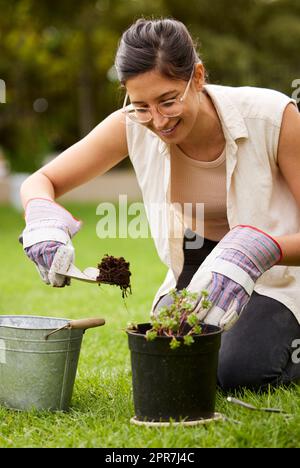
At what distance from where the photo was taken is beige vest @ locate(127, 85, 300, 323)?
2.90 metres

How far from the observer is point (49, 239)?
8.71ft

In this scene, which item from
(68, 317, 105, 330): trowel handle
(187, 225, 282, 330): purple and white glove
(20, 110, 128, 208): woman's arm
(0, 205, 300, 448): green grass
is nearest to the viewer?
(0, 205, 300, 448): green grass

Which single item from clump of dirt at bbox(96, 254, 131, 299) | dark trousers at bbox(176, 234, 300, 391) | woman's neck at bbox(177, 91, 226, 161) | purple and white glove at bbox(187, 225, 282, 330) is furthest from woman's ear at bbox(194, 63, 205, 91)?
dark trousers at bbox(176, 234, 300, 391)

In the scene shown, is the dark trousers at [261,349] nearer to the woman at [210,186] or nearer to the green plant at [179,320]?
the woman at [210,186]

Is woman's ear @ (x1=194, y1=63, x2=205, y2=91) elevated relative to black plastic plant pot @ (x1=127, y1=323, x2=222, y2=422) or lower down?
elevated

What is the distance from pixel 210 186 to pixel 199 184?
46 mm

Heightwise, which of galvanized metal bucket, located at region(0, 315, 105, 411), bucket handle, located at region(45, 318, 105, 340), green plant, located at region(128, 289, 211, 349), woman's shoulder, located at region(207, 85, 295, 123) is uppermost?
woman's shoulder, located at region(207, 85, 295, 123)

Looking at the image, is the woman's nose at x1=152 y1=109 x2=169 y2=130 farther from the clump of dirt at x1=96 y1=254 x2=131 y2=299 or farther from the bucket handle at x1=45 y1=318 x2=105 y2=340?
the bucket handle at x1=45 y1=318 x2=105 y2=340

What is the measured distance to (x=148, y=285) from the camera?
6.45 m

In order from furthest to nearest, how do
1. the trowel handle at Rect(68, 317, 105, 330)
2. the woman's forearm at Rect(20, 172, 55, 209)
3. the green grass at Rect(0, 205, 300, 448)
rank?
1. the woman's forearm at Rect(20, 172, 55, 209)
2. the trowel handle at Rect(68, 317, 105, 330)
3. the green grass at Rect(0, 205, 300, 448)

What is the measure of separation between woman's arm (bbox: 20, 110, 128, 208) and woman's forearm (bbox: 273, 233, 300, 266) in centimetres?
86

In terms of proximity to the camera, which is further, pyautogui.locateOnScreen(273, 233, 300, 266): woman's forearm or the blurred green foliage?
the blurred green foliage

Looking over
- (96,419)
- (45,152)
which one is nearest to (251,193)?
(96,419)
